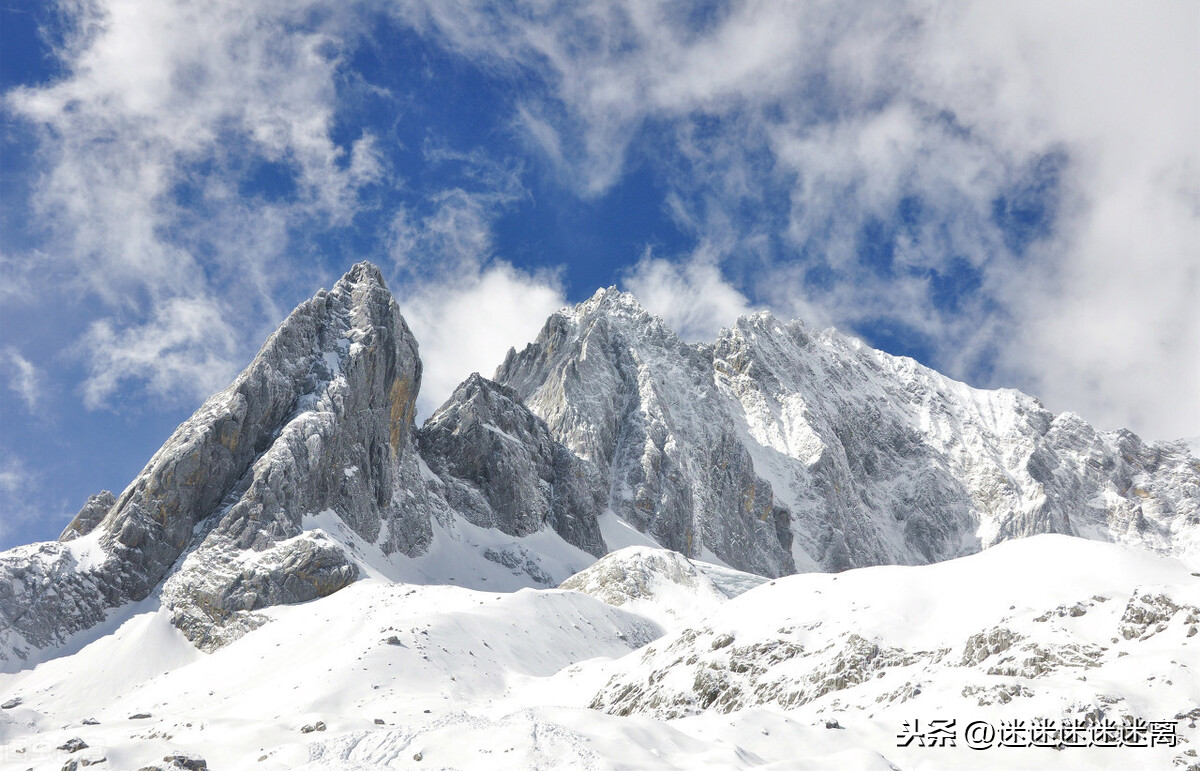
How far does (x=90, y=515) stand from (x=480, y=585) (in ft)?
147

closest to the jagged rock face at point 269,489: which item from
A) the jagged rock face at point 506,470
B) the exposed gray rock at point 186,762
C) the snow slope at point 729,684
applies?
the jagged rock face at point 506,470

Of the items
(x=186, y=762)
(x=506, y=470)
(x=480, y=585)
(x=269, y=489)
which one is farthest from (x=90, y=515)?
(x=186, y=762)

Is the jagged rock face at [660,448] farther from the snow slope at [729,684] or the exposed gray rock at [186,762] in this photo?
→ the exposed gray rock at [186,762]

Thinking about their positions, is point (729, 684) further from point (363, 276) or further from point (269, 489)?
→ point (363, 276)

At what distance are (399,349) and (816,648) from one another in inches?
3639

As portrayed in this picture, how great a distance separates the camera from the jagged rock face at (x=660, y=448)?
157375 mm

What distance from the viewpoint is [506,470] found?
425ft

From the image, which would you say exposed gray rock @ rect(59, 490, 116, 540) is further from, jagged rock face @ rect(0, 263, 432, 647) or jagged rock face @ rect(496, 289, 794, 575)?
jagged rock face @ rect(496, 289, 794, 575)

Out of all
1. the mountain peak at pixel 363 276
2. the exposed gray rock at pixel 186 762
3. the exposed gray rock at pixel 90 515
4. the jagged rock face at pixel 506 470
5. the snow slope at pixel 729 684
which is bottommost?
the exposed gray rock at pixel 186 762

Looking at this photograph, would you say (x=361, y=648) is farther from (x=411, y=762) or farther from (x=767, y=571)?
(x=767, y=571)

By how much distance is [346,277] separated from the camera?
416ft

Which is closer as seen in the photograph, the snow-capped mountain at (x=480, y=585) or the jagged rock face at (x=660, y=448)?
the snow-capped mountain at (x=480, y=585)

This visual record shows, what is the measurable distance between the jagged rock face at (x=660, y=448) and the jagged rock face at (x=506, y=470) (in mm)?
14928

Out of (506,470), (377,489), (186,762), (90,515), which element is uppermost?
(506,470)
